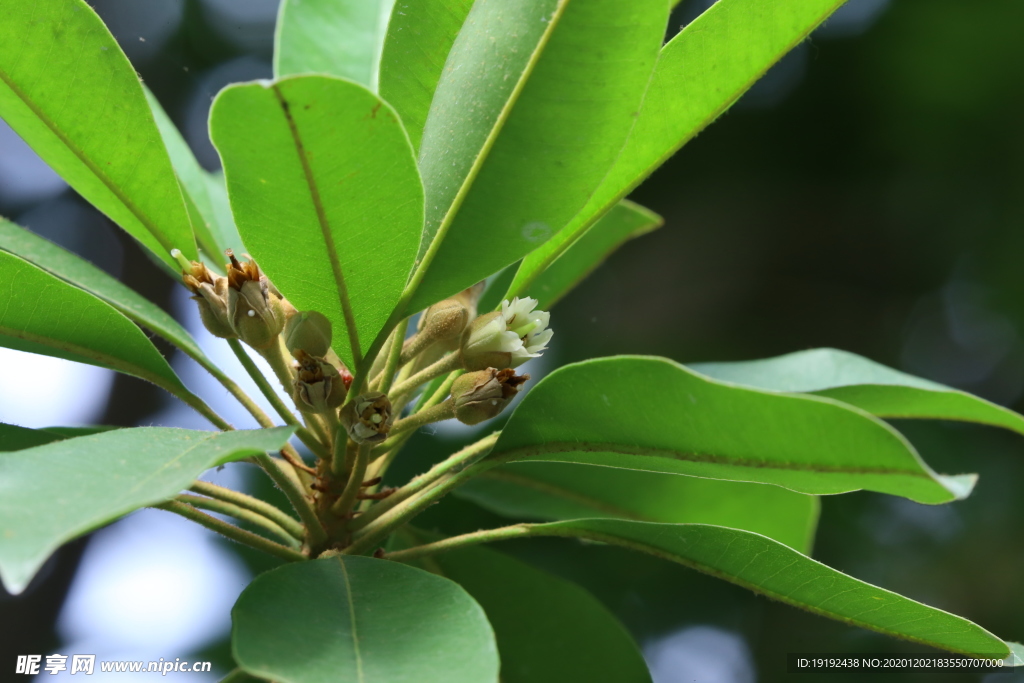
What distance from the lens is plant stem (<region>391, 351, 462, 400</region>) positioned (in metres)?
1.01

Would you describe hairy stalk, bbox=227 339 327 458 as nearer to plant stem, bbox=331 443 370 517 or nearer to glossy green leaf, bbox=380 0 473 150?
plant stem, bbox=331 443 370 517

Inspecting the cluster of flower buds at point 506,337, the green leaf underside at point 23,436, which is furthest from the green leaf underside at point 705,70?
the green leaf underside at point 23,436

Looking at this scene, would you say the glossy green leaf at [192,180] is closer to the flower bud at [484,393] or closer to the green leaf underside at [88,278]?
the green leaf underside at [88,278]

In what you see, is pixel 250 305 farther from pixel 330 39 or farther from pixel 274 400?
pixel 330 39

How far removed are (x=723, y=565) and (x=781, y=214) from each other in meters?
2.10

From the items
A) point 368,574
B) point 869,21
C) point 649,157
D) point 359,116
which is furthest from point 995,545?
point 359,116

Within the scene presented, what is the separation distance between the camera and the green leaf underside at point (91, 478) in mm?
545

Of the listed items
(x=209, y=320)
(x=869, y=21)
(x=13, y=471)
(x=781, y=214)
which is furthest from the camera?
(x=781, y=214)

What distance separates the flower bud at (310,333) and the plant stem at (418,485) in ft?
0.80

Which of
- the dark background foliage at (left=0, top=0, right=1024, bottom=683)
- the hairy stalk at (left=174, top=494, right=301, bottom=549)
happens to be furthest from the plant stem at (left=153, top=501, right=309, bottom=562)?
the dark background foliage at (left=0, top=0, right=1024, bottom=683)

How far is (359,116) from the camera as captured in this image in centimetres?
70

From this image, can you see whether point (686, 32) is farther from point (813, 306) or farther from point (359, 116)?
point (813, 306)

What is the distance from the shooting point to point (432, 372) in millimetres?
1025

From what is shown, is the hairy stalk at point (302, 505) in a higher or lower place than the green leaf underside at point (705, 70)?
lower
